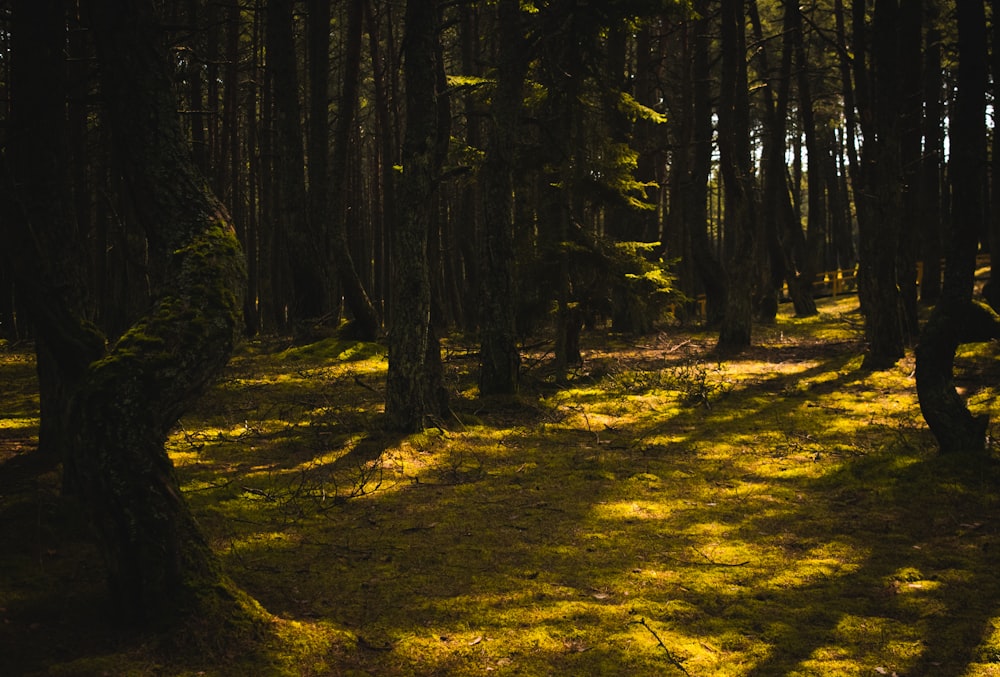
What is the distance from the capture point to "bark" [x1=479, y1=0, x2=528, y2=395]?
1186 cm

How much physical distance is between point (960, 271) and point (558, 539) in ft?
16.2

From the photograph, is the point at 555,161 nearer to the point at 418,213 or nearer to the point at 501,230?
the point at 501,230

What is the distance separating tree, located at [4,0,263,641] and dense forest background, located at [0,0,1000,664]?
14mm

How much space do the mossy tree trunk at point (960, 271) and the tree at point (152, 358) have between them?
6.89 m

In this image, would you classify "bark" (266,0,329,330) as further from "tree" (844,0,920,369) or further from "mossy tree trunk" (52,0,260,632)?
"mossy tree trunk" (52,0,260,632)

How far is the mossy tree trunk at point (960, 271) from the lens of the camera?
779cm

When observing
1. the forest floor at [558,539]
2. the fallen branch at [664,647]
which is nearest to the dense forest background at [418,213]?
the forest floor at [558,539]

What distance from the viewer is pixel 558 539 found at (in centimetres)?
665

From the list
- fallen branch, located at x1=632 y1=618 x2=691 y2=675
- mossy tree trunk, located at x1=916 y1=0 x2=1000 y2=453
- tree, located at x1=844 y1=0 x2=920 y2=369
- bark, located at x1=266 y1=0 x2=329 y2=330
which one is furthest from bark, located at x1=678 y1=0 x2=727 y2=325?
fallen branch, located at x1=632 y1=618 x2=691 y2=675

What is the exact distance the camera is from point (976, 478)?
756 cm

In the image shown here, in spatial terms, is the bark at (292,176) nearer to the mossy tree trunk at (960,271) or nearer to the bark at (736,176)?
the bark at (736,176)

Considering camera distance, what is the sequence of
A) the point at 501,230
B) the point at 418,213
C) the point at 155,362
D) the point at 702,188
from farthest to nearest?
1. the point at 702,188
2. the point at 501,230
3. the point at 418,213
4. the point at 155,362

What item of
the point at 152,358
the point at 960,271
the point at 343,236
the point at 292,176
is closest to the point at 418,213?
the point at 152,358

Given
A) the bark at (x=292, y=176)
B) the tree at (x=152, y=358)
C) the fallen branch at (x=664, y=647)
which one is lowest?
the fallen branch at (x=664, y=647)
